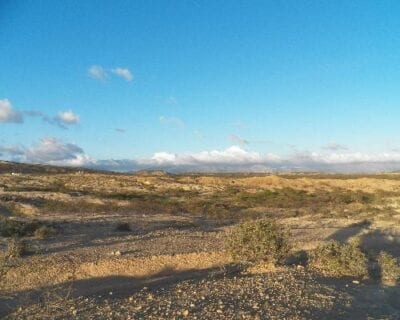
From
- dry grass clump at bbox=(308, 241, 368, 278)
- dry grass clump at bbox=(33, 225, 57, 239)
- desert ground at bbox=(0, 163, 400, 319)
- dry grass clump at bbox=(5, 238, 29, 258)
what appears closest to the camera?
→ desert ground at bbox=(0, 163, 400, 319)

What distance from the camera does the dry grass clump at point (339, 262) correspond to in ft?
53.5

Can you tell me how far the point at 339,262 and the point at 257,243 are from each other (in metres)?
2.53

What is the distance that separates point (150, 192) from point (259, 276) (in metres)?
48.1

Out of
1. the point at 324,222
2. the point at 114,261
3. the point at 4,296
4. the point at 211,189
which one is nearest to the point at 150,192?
the point at 211,189

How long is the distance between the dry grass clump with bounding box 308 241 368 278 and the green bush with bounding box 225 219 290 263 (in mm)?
1051

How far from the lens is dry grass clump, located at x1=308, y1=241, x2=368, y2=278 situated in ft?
53.5

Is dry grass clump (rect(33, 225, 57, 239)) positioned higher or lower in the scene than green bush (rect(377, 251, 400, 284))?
higher

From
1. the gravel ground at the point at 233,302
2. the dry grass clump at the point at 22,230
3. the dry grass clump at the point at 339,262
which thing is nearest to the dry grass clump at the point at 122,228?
the dry grass clump at the point at 22,230

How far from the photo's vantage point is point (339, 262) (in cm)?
1658

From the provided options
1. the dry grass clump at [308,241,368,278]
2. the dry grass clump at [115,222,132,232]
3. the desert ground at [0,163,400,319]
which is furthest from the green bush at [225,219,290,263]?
the dry grass clump at [115,222,132,232]

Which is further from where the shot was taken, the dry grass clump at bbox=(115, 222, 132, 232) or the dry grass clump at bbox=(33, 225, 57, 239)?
the dry grass clump at bbox=(115, 222, 132, 232)

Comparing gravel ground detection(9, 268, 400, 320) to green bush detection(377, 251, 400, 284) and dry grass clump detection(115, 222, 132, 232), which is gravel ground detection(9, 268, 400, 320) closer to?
green bush detection(377, 251, 400, 284)

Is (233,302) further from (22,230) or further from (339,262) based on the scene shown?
(22,230)

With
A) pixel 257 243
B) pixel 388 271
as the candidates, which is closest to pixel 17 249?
pixel 257 243
